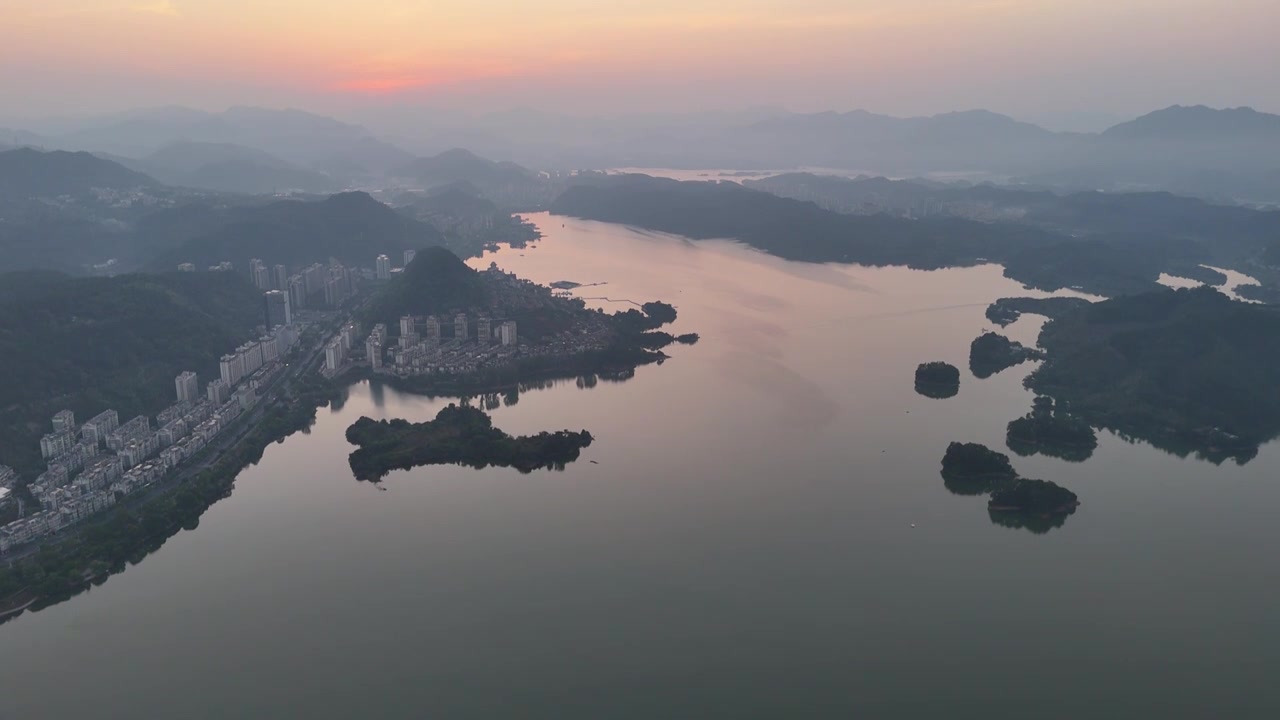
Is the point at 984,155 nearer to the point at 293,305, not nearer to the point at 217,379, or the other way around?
the point at 293,305

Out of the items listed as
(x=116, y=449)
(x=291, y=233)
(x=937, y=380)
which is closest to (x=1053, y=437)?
(x=937, y=380)

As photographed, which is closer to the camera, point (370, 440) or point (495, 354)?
point (370, 440)

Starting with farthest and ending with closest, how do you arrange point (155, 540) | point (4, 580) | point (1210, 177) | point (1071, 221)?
point (1210, 177)
point (1071, 221)
point (155, 540)
point (4, 580)

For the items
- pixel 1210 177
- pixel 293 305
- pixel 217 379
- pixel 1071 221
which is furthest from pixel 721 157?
pixel 217 379

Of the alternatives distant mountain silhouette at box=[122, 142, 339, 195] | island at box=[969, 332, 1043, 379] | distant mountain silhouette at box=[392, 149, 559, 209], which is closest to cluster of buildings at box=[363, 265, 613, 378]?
island at box=[969, 332, 1043, 379]

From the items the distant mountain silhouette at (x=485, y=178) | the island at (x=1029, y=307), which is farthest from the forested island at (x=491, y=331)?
the distant mountain silhouette at (x=485, y=178)

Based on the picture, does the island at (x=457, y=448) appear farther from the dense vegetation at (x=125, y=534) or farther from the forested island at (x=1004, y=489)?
the forested island at (x=1004, y=489)
